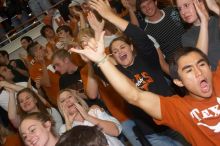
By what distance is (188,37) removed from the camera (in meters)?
3.32

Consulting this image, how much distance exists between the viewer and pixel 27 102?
144 inches

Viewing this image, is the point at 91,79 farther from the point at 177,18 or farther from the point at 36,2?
the point at 36,2

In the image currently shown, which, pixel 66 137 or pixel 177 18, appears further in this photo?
pixel 177 18

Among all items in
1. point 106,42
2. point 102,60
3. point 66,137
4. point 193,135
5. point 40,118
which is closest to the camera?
point 66,137

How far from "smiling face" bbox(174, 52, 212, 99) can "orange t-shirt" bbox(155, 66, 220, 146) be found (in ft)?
0.21

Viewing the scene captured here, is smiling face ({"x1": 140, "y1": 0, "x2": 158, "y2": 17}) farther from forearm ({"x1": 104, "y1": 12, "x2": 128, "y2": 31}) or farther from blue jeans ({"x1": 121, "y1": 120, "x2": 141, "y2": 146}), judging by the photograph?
blue jeans ({"x1": 121, "y1": 120, "x2": 141, "y2": 146})

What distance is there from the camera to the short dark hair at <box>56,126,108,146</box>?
1.66 metres

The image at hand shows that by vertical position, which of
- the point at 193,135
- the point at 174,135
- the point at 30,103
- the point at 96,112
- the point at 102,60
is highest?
the point at 102,60

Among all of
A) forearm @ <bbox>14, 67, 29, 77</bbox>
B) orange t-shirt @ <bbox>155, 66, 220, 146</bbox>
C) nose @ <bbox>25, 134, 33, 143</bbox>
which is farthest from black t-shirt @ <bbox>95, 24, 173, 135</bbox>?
forearm @ <bbox>14, 67, 29, 77</bbox>

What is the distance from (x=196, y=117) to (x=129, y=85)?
1.56 ft

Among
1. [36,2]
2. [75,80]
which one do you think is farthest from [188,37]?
[36,2]

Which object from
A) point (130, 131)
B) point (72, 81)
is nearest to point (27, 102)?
point (72, 81)

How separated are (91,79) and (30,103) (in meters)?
0.68

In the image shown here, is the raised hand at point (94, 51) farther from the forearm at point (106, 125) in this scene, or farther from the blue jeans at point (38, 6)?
the blue jeans at point (38, 6)
